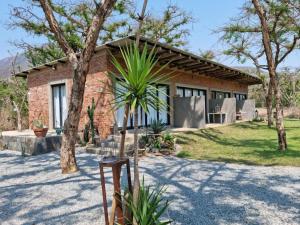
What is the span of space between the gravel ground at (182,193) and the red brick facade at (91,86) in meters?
3.80

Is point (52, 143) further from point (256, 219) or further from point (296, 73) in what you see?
point (296, 73)

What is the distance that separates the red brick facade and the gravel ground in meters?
3.80

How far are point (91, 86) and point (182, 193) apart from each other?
801 cm

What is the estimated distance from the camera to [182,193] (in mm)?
5066

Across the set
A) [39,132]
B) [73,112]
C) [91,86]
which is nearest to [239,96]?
[91,86]

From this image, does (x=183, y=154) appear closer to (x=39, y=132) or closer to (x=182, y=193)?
(x=182, y=193)

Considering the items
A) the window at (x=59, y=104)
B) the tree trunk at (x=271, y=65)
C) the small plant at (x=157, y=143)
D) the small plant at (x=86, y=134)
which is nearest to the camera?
the tree trunk at (x=271, y=65)

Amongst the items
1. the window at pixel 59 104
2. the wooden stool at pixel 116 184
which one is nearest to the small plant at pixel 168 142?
the window at pixel 59 104

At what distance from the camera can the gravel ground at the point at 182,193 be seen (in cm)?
398

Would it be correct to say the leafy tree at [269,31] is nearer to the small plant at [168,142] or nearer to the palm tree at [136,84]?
the small plant at [168,142]

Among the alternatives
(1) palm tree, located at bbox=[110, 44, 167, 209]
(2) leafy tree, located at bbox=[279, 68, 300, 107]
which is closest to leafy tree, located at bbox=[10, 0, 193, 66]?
(2) leafy tree, located at bbox=[279, 68, 300, 107]

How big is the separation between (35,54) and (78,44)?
692cm

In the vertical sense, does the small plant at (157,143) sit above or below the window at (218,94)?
below

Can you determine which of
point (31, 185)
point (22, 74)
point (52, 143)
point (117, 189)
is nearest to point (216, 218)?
point (117, 189)
